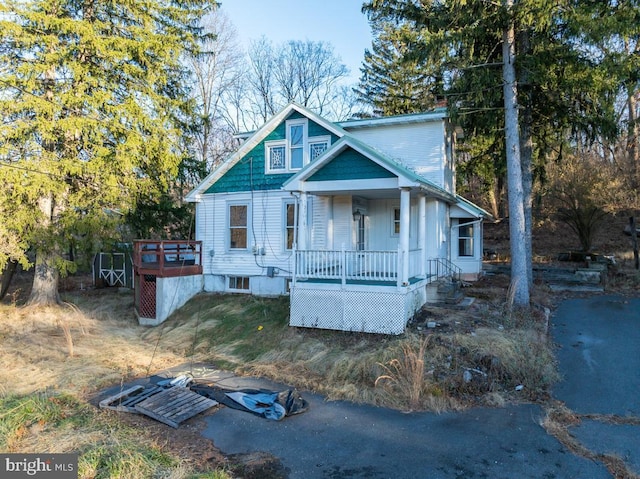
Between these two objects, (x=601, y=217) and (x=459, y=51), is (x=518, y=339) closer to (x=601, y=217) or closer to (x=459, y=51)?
(x=459, y=51)

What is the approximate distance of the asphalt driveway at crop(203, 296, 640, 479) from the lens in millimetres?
4820

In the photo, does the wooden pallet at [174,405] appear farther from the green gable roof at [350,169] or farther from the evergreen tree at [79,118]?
the evergreen tree at [79,118]

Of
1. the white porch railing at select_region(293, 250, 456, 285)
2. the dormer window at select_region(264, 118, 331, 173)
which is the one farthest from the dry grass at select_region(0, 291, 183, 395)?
the dormer window at select_region(264, 118, 331, 173)

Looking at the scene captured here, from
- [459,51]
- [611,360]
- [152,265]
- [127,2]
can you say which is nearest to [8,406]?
[152,265]

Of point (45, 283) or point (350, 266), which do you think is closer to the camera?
point (350, 266)

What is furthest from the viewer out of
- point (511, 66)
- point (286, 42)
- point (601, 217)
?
point (286, 42)

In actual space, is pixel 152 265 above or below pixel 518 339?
above

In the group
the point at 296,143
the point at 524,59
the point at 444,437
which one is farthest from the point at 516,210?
the point at 444,437

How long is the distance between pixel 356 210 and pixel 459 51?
630 cm

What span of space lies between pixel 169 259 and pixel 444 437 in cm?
1255

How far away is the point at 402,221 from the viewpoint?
994 centimetres

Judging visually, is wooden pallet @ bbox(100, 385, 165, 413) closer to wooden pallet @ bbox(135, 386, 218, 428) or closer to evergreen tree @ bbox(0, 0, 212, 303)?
wooden pallet @ bbox(135, 386, 218, 428)

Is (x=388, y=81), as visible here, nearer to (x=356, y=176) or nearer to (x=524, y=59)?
(x=524, y=59)

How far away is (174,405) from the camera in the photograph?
6.66 meters
